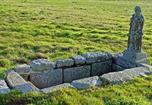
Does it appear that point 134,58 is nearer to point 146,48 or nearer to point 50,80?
point 50,80

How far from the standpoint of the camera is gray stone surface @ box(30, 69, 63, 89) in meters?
10.9

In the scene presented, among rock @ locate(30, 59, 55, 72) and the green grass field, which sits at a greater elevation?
rock @ locate(30, 59, 55, 72)

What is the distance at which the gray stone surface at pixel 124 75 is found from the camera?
10.2m

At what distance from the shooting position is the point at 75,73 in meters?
11.8

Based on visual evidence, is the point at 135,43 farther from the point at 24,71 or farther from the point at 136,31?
the point at 24,71

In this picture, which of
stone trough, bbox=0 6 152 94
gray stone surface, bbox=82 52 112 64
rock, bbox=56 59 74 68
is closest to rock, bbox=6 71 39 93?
stone trough, bbox=0 6 152 94

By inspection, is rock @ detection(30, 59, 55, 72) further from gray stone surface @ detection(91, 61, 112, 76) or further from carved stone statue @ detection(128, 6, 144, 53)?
carved stone statue @ detection(128, 6, 144, 53)

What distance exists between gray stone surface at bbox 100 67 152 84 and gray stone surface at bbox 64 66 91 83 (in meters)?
1.55

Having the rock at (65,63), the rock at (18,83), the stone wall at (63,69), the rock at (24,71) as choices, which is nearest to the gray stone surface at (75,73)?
the stone wall at (63,69)

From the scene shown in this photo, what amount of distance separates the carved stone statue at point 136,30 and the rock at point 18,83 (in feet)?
14.9

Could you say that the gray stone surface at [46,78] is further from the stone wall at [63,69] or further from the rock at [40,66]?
the rock at [40,66]

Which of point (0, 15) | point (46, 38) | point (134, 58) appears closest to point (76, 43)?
point (46, 38)

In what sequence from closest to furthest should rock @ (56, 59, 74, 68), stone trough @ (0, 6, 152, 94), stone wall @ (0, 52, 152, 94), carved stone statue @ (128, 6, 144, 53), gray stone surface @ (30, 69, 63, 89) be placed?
1. stone wall @ (0, 52, 152, 94)
2. stone trough @ (0, 6, 152, 94)
3. gray stone surface @ (30, 69, 63, 89)
4. rock @ (56, 59, 74, 68)
5. carved stone statue @ (128, 6, 144, 53)

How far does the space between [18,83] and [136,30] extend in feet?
16.3
